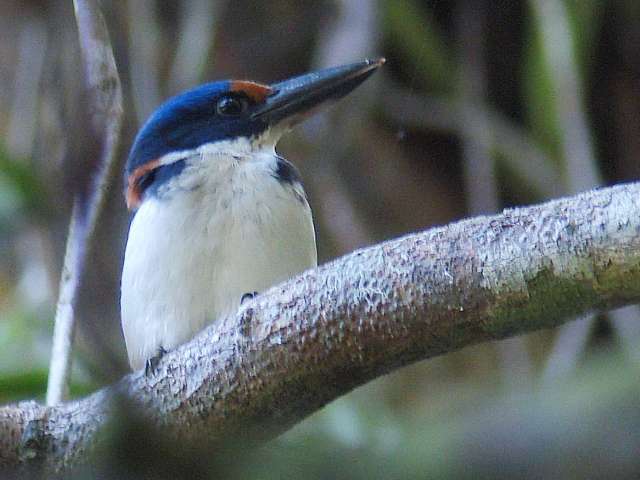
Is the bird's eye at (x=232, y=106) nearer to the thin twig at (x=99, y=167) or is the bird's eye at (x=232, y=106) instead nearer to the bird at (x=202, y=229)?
the bird at (x=202, y=229)

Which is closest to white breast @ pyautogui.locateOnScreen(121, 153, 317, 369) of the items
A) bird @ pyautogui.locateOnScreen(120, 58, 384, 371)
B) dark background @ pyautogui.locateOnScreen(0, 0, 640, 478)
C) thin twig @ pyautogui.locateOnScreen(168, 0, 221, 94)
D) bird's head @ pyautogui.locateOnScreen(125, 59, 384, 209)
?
bird @ pyautogui.locateOnScreen(120, 58, 384, 371)

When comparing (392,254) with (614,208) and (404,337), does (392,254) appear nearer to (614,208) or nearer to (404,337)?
(404,337)

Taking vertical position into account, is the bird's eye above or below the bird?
above

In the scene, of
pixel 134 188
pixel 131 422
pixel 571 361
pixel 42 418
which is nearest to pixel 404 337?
pixel 42 418

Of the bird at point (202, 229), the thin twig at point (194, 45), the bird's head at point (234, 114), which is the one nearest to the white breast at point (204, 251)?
the bird at point (202, 229)

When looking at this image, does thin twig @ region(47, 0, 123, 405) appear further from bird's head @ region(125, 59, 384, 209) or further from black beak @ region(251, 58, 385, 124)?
black beak @ region(251, 58, 385, 124)

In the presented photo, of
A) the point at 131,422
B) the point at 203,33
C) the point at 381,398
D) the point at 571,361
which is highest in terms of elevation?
the point at 203,33

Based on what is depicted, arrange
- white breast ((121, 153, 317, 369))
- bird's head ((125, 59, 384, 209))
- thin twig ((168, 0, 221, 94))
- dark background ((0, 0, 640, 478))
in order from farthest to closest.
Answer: thin twig ((168, 0, 221, 94)) < dark background ((0, 0, 640, 478)) < bird's head ((125, 59, 384, 209)) < white breast ((121, 153, 317, 369))

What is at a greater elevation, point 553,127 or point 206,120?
point 553,127
